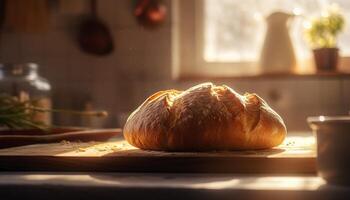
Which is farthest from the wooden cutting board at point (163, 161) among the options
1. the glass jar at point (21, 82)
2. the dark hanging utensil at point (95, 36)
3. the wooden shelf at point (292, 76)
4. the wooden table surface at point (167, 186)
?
the dark hanging utensil at point (95, 36)

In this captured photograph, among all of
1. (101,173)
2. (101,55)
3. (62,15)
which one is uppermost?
(62,15)

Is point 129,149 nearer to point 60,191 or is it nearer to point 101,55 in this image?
point 60,191

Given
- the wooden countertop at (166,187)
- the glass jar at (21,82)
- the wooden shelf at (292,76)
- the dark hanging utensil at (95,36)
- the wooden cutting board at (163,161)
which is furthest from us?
the dark hanging utensil at (95,36)

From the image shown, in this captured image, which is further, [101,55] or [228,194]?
A: [101,55]

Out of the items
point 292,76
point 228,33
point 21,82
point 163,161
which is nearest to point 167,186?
point 163,161

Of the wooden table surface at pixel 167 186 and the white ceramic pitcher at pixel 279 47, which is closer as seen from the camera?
the wooden table surface at pixel 167 186

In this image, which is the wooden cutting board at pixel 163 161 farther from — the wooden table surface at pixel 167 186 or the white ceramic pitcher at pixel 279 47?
the white ceramic pitcher at pixel 279 47

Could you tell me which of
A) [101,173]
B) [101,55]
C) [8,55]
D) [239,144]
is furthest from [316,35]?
[101,173]
